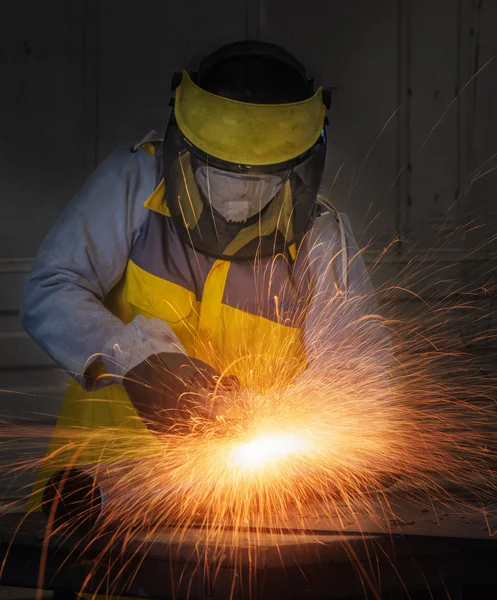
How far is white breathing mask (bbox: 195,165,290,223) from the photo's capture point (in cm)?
160

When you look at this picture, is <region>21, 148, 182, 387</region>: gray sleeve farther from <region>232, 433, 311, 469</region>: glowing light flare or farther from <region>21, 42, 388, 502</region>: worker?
<region>232, 433, 311, 469</region>: glowing light flare

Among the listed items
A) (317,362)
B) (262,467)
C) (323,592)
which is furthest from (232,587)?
(317,362)

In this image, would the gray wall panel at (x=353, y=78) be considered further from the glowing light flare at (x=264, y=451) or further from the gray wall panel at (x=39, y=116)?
the glowing light flare at (x=264, y=451)

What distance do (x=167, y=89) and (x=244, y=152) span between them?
1.46 m

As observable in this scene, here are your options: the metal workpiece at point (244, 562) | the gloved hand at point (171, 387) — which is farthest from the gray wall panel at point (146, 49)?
the metal workpiece at point (244, 562)

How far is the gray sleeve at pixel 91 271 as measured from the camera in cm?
153

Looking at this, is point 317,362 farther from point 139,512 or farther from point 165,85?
point 165,85

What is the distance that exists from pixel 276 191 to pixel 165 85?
140 cm

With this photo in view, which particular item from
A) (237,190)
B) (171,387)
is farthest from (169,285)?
(171,387)

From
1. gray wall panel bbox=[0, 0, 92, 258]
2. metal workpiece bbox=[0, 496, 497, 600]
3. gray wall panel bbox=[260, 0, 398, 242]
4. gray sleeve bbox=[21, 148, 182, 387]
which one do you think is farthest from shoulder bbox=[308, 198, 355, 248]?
gray wall panel bbox=[0, 0, 92, 258]

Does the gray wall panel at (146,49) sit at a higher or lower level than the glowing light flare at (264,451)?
higher

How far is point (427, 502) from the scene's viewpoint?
1.32m

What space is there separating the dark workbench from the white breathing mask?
0.79 metres

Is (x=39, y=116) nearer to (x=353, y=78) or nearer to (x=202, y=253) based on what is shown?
(x=353, y=78)
